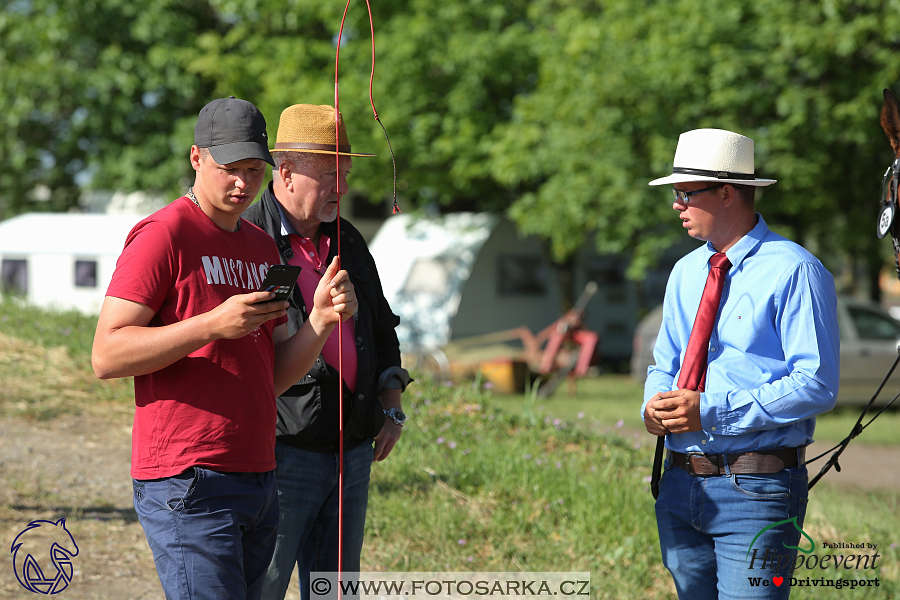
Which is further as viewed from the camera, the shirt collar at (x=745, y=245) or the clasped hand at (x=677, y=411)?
the shirt collar at (x=745, y=245)

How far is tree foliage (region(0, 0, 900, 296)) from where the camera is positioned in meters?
12.2

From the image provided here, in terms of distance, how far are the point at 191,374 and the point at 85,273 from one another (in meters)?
17.6

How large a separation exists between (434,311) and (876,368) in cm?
810

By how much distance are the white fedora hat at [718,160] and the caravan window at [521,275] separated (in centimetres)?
1537

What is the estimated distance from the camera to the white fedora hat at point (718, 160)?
2629mm

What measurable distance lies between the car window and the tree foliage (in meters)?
1.86

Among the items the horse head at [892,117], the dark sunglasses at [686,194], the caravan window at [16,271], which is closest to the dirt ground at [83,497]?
the dark sunglasses at [686,194]

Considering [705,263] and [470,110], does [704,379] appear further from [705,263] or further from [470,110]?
[470,110]

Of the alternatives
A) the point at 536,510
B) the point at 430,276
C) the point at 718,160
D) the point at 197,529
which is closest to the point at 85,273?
the point at 430,276

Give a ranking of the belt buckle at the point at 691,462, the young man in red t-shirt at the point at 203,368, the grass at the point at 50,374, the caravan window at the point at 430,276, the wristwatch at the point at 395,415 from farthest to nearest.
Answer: the caravan window at the point at 430,276 < the grass at the point at 50,374 < the wristwatch at the point at 395,415 < the belt buckle at the point at 691,462 < the young man in red t-shirt at the point at 203,368

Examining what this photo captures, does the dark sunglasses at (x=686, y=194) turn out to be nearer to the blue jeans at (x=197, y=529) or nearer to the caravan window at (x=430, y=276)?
the blue jeans at (x=197, y=529)

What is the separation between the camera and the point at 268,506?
7.53 feet

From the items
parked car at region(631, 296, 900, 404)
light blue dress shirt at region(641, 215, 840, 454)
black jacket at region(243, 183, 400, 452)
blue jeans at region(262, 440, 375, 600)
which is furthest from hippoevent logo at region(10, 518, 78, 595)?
parked car at region(631, 296, 900, 404)

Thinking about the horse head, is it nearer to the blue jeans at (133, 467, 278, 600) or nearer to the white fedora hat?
the white fedora hat
